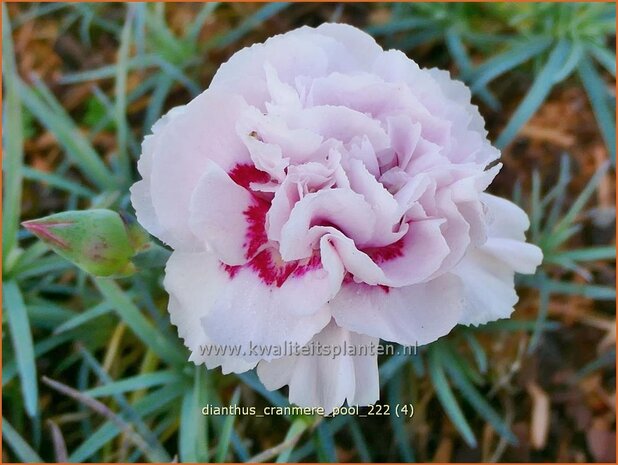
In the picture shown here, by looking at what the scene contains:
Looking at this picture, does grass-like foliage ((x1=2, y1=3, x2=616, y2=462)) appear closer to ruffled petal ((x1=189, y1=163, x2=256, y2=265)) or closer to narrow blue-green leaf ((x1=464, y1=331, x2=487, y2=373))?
narrow blue-green leaf ((x1=464, y1=331, x2=487, y2=373))

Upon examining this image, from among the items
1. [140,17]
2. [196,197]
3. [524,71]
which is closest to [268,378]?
[196,197]

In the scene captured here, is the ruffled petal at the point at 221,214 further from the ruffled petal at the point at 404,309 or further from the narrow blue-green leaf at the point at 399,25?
the narrow blue-green leaf at the point at 399,25

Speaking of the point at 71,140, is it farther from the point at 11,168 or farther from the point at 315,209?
the point at 315,209

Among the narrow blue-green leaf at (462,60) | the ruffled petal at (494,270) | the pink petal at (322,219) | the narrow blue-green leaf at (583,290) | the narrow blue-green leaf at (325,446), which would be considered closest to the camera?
the pink petal at (322,219)

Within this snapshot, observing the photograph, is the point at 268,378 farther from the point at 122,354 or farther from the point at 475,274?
the point at 122,354

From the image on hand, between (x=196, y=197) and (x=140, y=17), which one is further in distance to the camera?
(x=140, y=17)

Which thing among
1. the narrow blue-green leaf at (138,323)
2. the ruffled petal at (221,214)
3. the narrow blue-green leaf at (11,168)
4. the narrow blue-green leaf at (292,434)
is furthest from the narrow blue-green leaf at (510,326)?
the narrow blue-green leaf at (11,168)
